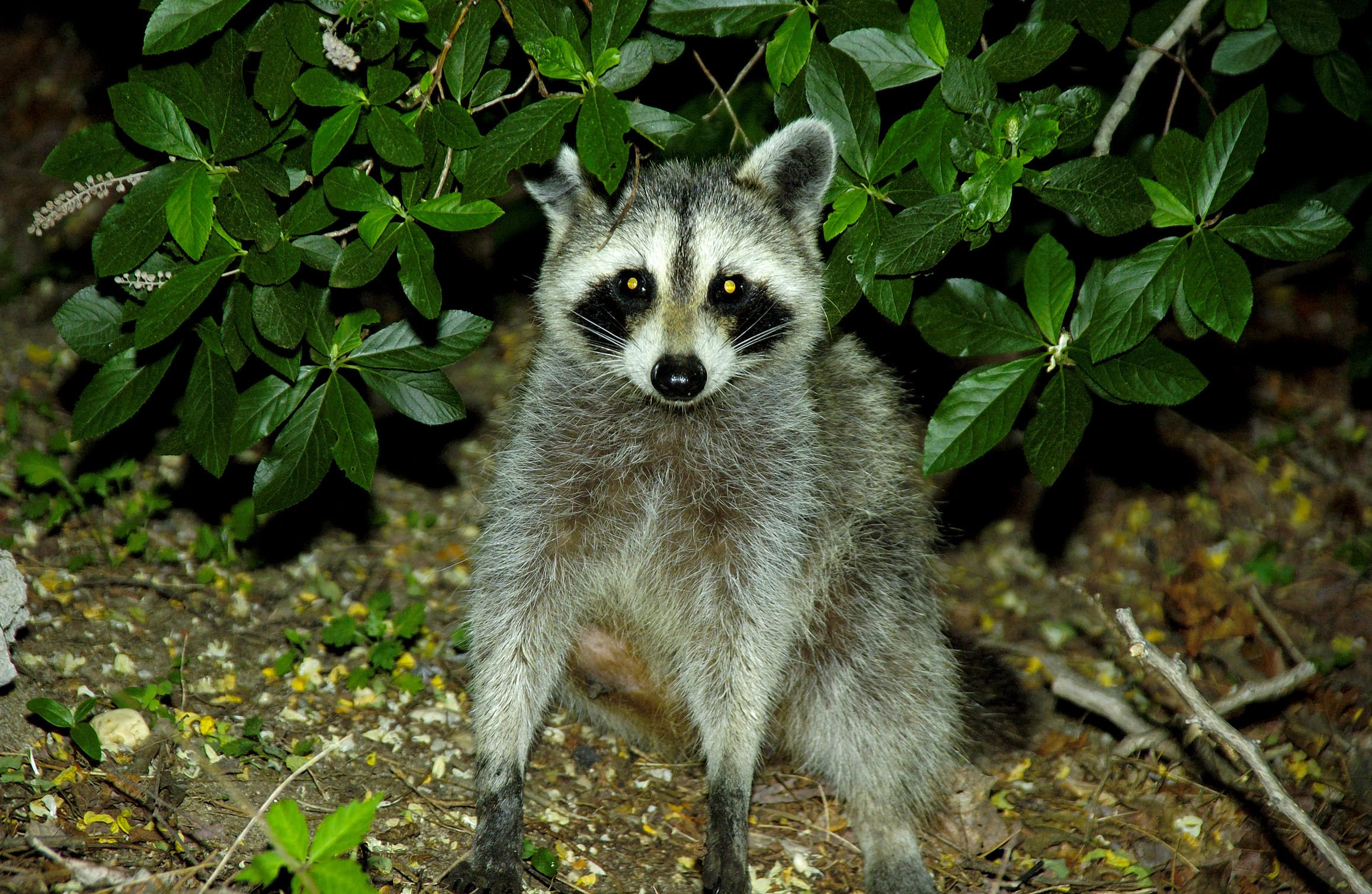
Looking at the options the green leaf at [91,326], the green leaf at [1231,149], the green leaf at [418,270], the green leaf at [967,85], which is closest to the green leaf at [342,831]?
the green leaf at [418,270]

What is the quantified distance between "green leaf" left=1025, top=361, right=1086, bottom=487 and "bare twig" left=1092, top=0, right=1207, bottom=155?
819 mm

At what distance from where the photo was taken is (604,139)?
2.60m

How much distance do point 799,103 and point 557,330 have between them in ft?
3.24

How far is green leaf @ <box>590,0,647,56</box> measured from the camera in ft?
8.85

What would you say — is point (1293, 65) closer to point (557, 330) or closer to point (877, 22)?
point (877, 22)

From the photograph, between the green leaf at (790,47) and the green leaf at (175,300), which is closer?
the green leaf at (175,300)

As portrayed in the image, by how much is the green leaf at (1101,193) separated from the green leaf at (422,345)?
5.04 ft

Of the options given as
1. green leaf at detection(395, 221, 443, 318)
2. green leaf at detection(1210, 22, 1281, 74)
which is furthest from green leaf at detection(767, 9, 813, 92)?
green leaf at detection(1210, 22, 1281, 74)

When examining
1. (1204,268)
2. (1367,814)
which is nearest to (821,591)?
(1204,268)

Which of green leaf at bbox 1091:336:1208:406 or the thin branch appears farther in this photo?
the thin branch

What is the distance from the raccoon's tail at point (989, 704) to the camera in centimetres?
371

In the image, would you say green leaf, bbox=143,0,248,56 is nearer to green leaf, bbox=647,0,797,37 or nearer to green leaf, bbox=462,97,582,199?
green leaf, bbox=462,97,582,199

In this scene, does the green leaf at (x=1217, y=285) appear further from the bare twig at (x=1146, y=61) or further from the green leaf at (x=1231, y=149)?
the bare twig at (x=1146, y=61)

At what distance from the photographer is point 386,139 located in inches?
103
